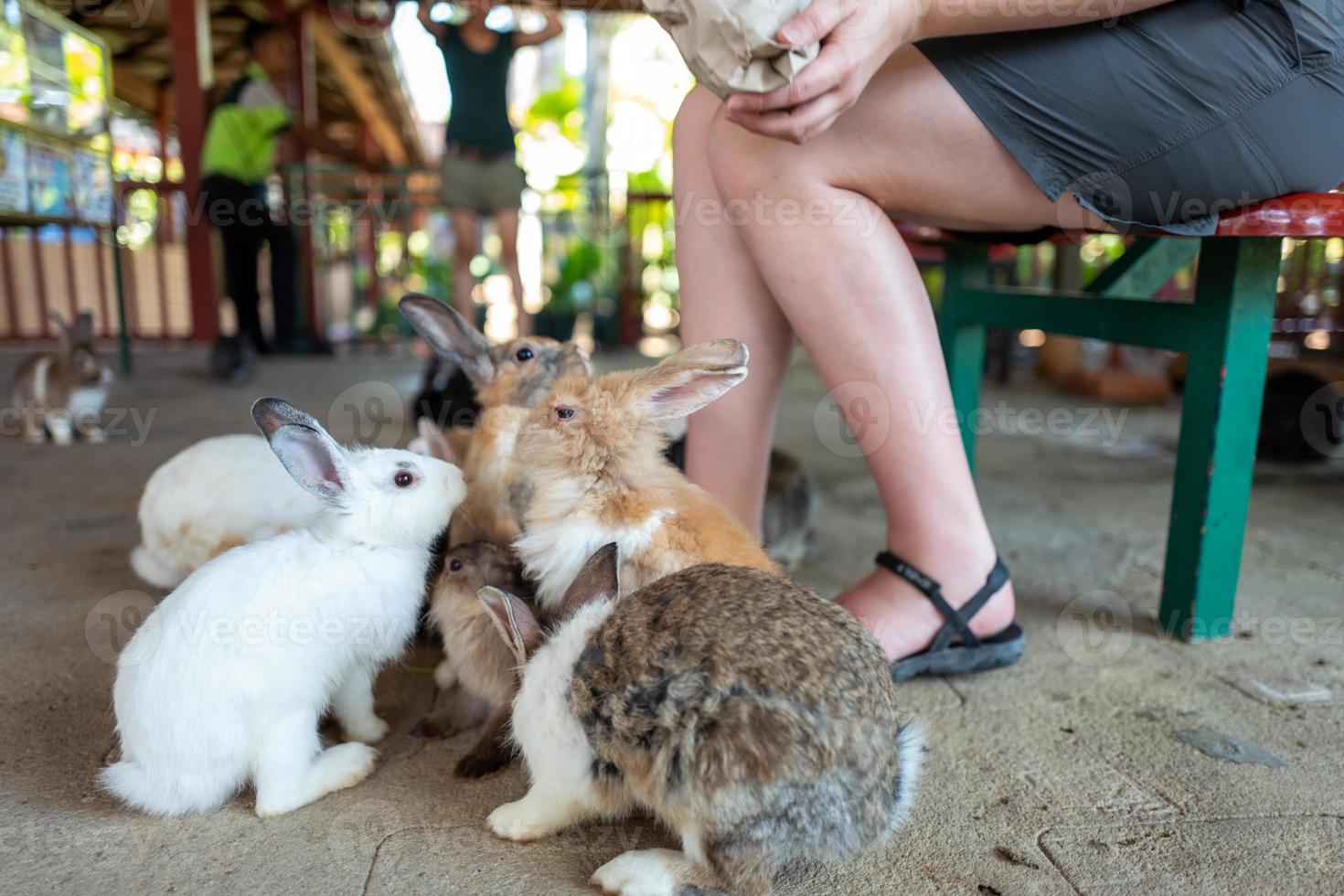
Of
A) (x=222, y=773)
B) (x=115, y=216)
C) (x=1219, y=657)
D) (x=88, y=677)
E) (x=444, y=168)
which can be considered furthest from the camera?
(x=444, y=168)

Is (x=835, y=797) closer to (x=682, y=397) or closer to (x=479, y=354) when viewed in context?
(x=682, y=397)

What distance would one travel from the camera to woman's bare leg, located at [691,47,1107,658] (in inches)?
61.0

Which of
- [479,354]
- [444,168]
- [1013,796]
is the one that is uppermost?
[444,168]

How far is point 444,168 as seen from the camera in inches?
225

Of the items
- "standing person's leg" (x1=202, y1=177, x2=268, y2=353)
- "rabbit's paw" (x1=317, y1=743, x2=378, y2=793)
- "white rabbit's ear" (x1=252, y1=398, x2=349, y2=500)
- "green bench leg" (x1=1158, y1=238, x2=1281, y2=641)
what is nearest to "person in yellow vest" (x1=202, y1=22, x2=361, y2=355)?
"standing person's leg" (x1=202, y1=177, x2=268, y2=353)

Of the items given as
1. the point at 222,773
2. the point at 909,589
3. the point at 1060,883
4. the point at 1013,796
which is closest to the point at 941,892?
the point at 1060,883

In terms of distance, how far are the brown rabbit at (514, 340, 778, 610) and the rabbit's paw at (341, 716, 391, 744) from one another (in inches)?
13.0

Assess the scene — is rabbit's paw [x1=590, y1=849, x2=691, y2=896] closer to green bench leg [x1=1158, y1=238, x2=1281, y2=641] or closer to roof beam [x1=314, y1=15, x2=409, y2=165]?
→ green bench leg [x1=1158, y1=238, x2=1281, y2=641]

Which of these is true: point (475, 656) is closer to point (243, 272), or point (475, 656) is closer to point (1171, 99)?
point (1171, 99)

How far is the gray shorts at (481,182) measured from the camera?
5.70 m

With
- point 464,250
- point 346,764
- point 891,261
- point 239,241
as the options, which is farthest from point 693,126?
point 239,241

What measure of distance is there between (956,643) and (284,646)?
112cm

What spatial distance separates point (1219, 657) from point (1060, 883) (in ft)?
2.92

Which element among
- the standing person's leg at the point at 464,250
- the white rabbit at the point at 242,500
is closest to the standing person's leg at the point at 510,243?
the standing person's leg at the point at 464,250
